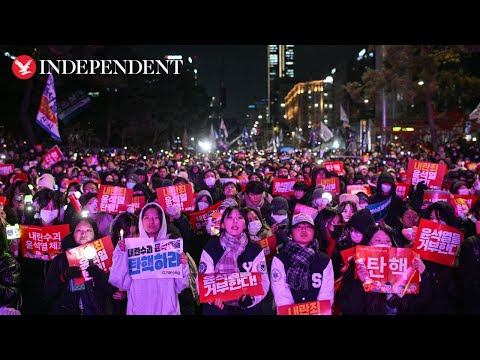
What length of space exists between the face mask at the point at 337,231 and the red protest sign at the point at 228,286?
2.03 m

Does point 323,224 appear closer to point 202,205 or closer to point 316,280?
point 316,280

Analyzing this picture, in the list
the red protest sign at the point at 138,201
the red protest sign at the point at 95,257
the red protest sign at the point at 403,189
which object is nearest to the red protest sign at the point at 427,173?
the red protest sign at the point at 403,189

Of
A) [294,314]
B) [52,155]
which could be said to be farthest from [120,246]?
[52,155]

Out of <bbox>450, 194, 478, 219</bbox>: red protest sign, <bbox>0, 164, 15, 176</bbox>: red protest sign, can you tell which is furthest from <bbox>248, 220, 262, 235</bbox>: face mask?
<bbox>0, 164, 15, 176</bbox>: red protest sign

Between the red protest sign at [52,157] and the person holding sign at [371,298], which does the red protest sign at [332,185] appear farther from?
the red protest sign at [52,157]

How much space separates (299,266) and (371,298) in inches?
27.3

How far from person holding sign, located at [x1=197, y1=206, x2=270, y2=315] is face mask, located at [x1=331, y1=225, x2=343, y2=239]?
5.75ft

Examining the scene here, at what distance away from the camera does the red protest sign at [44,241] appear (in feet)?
22.6

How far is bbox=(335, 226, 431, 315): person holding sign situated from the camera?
536 cm

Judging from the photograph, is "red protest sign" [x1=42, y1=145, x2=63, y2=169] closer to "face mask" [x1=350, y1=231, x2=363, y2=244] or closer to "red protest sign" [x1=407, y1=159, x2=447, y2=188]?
"red protest sign" [x1=407, y1=159, x2=447, y2=188]

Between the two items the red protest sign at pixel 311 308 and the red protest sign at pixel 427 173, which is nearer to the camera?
the red protest sign at pixel 311 308

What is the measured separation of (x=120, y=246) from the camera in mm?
5547

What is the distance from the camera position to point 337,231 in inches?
284

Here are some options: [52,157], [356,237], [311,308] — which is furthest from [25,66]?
[311,308]
